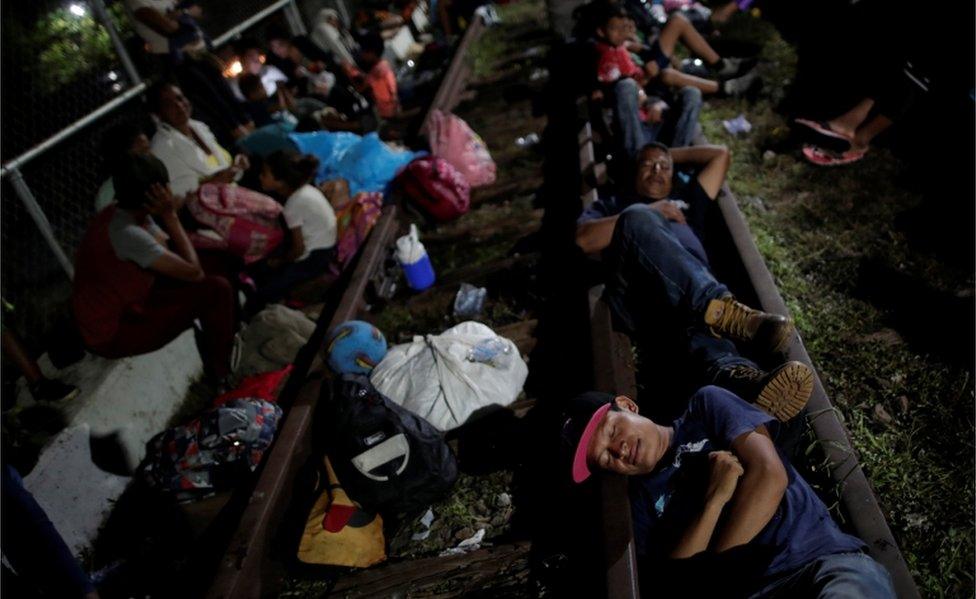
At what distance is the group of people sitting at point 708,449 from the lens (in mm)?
2143

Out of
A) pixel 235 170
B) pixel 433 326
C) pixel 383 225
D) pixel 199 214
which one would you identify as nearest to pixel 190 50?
pixel 235 170

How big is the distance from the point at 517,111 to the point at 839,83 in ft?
12.6

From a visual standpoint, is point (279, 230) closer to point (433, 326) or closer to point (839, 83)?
point (433, 326)

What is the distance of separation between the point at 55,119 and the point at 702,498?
15.9 meters

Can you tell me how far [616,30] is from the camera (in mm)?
5891

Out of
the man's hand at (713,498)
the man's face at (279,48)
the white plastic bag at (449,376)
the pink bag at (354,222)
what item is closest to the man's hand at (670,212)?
the white plastic bag at (449,376)

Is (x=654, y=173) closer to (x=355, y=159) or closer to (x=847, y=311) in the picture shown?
(x=847, y=311)

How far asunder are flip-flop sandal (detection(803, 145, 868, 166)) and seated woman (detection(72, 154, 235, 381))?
16.2 feet

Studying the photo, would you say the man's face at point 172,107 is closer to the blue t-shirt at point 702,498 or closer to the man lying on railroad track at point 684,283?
the man lying on railroad track at point 684,283

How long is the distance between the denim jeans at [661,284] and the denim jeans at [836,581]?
96cm

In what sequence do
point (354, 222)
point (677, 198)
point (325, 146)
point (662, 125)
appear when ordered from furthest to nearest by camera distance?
point (325, 146)
point (354, 222)
point (662, 125)
point (677, 198)

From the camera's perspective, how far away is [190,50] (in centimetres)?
700

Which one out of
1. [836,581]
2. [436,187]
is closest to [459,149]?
[436,187]

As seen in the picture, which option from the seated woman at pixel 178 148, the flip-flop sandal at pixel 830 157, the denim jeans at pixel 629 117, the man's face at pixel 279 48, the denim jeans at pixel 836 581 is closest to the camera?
Result: the denim jeans at pixel 836 581
